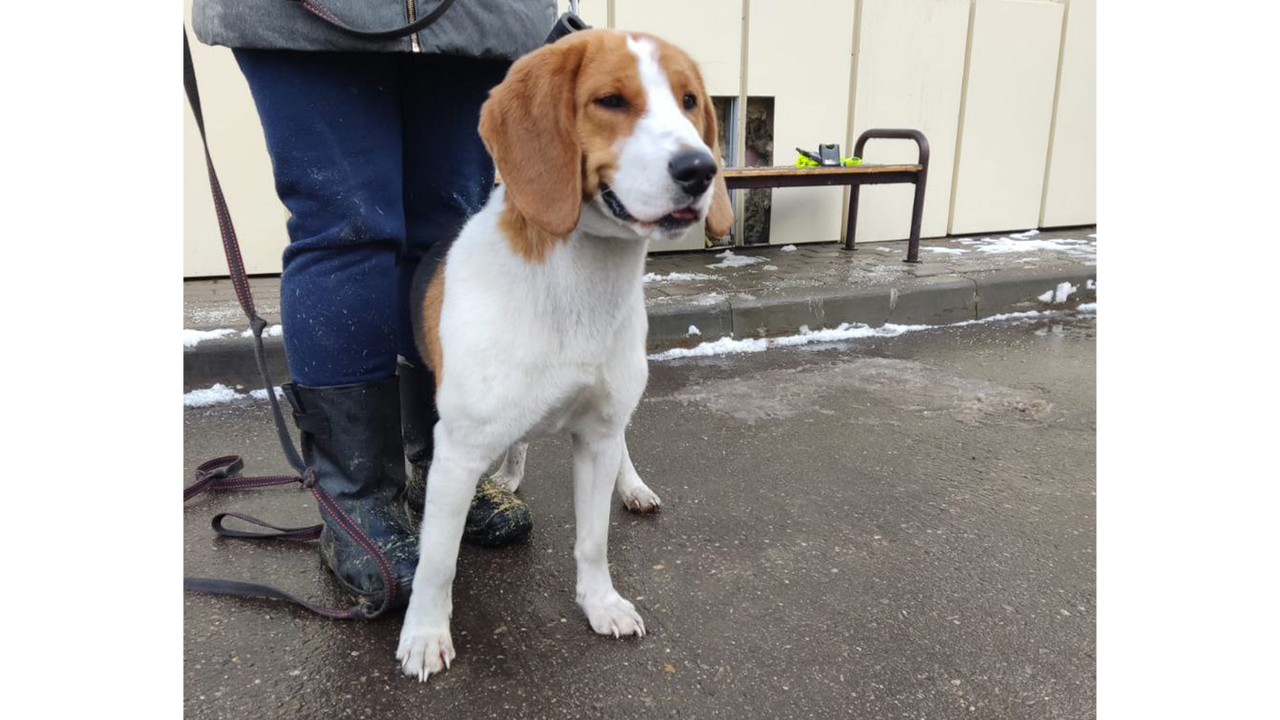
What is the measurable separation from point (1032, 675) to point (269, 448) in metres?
2.57

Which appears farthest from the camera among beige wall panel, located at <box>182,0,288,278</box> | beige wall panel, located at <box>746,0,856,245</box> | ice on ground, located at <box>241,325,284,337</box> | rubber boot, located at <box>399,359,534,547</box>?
beige wall panel, located at <box>746,0,856,245</box>

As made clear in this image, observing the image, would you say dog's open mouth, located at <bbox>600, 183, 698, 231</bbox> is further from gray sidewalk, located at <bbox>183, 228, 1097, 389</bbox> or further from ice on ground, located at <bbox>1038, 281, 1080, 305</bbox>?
ice on ground, located at <bbox>1038, 281, 1080, 305</bbox>

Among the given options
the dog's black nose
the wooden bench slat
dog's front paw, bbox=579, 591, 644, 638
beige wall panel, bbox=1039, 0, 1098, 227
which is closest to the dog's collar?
the dog's black nose

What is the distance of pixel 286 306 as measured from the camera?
75.7 inches

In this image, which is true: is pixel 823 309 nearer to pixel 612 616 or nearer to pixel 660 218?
pixel 612 616

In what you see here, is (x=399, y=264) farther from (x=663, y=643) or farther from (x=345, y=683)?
(x=663, y=643)

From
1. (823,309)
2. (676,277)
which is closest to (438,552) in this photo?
(823,309)

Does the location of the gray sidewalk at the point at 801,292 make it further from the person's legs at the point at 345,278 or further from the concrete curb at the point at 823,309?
the person's legs at the point at 345,278

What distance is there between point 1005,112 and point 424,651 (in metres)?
7.79

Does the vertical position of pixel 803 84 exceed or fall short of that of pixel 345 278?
it exceeds it

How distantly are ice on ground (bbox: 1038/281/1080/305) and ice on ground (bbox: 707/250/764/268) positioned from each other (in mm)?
2087

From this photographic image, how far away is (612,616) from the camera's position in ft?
6.12

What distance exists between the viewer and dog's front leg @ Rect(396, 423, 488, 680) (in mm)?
1709

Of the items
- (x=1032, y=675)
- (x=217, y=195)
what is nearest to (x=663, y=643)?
(x=1032, y=675)
